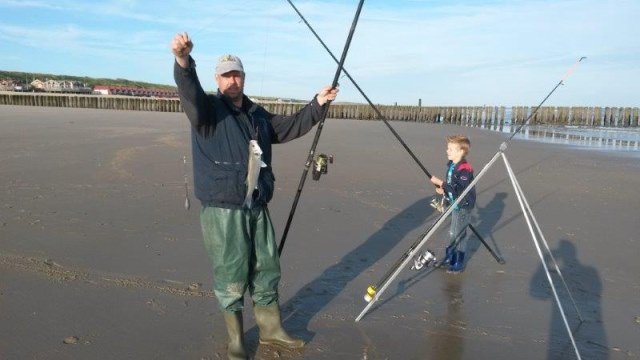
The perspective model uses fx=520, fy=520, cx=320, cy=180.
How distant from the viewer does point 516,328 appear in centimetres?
415

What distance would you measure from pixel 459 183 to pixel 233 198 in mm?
2744

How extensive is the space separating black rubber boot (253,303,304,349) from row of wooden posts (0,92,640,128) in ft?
113

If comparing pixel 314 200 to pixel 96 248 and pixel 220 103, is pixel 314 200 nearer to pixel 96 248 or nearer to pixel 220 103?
pixel 96 248

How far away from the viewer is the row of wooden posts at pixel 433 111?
38.1m

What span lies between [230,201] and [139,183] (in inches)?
226

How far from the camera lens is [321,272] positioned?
5.25 m

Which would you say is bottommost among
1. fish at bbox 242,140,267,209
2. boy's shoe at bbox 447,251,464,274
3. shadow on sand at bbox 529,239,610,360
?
shadow on sand at bbox 529,239,610,360

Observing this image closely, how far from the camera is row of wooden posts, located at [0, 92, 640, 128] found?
3812cm

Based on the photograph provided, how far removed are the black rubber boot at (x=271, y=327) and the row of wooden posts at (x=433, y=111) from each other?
34528 mm

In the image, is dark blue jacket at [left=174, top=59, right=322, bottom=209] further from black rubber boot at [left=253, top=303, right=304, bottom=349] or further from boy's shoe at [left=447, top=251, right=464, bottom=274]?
boy's shoe at [left=447, top=251, right=464, bottom=274]

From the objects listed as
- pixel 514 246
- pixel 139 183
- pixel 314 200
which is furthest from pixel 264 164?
pixel 139 183

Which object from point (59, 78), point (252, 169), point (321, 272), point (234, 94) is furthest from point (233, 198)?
point (59, 78)

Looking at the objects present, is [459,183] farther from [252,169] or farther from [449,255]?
[252,169]

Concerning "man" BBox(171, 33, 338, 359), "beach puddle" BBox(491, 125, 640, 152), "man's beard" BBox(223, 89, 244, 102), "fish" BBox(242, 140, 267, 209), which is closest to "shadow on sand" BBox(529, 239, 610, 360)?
"man" BBox(171, 33, 338, 359)
